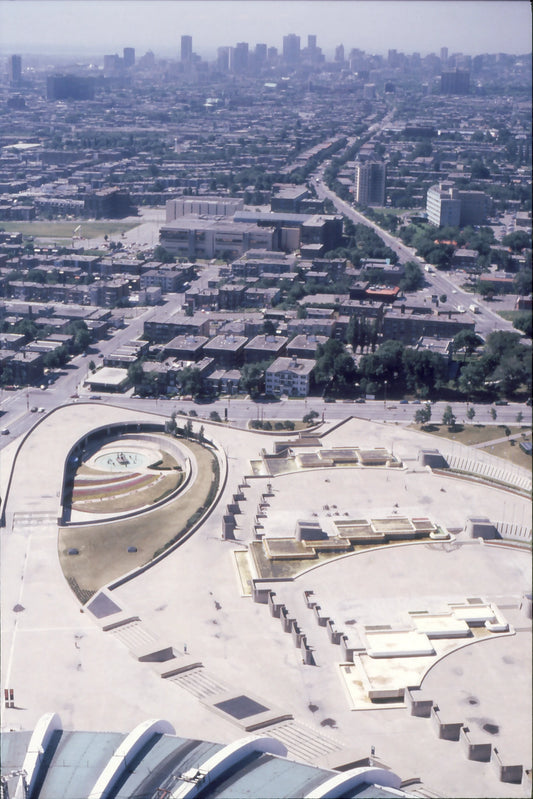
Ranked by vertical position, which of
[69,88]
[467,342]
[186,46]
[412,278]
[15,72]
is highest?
[69,88]

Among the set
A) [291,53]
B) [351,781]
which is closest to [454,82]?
[291,53]

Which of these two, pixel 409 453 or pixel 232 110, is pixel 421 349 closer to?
pixel 409 453

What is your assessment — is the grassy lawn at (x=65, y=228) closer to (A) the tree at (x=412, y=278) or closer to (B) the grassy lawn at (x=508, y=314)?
(A) the tree at (x=412, y=278)

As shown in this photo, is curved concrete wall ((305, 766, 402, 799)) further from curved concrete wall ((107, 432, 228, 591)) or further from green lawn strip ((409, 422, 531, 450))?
green lawn strip ((409, 422, 531, 450))

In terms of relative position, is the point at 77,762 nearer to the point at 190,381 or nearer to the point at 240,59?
the point at 190,381

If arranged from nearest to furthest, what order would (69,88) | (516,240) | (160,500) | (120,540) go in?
(120,540)
(160,500)
(516,240)
(69,88)

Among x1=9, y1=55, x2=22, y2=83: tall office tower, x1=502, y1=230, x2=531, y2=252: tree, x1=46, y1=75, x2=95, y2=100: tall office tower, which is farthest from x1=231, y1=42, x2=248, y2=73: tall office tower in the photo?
x1=502, y1=230, x2=531, y2=252: tree

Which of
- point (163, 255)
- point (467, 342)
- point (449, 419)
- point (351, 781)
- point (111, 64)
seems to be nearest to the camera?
point (351, 781)
